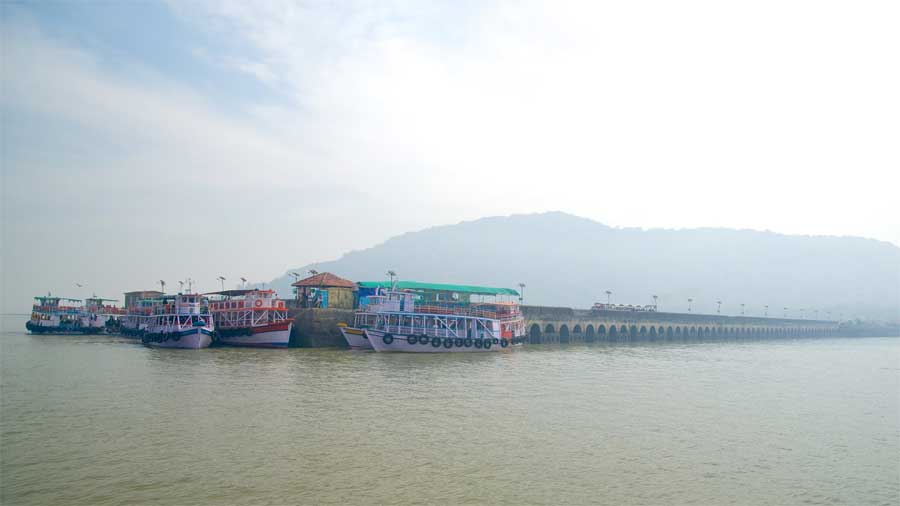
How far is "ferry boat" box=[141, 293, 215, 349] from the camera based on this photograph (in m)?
50.3

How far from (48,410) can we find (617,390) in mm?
27888

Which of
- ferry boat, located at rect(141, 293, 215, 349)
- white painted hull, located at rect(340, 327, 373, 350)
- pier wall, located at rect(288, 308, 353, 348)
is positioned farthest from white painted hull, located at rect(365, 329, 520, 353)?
ferry boat, located at rect(141, 293, 215, 349)

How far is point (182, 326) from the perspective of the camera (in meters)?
52.2

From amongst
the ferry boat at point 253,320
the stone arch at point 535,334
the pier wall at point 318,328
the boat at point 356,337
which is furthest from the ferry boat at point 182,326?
the stone arch at point 535,334

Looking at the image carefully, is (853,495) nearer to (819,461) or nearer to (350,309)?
(819,461)

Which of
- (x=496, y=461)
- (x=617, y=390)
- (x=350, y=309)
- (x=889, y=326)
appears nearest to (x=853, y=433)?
(x=617, y=390)

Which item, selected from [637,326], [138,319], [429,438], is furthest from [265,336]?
[637,326]

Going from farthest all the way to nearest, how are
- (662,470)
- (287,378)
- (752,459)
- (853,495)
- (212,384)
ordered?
(287,378), (212,384), (752,459), (662,470), (853,495)

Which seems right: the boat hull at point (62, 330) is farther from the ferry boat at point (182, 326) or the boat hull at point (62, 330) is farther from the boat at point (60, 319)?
the ferry boat at point (182, 326)

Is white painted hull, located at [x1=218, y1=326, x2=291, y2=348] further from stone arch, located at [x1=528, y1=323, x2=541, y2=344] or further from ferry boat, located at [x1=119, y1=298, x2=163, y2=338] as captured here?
stone arch, located at [x1=528, y1=323, x2=541, y2=344]

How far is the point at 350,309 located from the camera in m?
60.6

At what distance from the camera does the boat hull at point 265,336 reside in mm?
52438

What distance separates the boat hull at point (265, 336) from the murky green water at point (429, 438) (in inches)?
598

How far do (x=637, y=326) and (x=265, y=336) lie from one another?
63601mm
